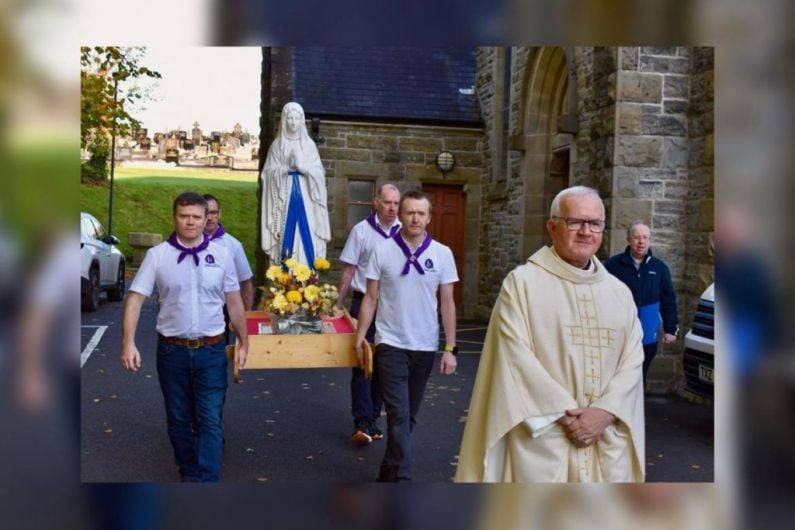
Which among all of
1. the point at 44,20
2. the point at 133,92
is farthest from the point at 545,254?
the point at 133,92

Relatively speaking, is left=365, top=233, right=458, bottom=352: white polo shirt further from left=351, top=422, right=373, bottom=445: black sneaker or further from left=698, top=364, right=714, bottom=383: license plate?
left=698, top=364, right=714, bottom=383: license plate

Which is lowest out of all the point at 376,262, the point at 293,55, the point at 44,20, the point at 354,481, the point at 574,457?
the point at 354,481

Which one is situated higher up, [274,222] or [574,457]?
[274,222]

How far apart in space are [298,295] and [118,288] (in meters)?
10.4

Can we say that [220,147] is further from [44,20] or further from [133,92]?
[44,20]

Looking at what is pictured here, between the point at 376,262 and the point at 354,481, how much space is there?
143 centimetres

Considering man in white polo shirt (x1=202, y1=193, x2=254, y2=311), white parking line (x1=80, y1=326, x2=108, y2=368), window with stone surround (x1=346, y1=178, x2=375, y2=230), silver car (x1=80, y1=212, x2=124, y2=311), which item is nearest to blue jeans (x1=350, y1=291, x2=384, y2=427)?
man in white polo shirt (x1=202, y1=193, x2=254, y2=311)

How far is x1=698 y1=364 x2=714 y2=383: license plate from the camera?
6.76 metres

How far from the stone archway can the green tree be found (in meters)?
4.99

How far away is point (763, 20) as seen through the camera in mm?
4047

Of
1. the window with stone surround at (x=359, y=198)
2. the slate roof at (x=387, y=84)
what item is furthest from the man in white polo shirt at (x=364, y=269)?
the slate roof at (x=387, y=84)

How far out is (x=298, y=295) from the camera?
19.6 ft

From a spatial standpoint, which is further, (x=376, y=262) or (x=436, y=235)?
(x=436, y=235)

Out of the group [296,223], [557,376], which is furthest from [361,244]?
[557,376]
